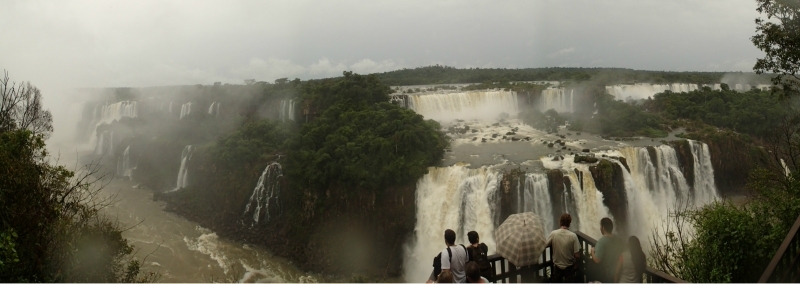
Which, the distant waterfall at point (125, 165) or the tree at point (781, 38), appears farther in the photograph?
the distant waterfall at point (125, 165)

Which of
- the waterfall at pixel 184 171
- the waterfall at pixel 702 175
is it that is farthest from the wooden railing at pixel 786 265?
the waterfall at pixel 184 171

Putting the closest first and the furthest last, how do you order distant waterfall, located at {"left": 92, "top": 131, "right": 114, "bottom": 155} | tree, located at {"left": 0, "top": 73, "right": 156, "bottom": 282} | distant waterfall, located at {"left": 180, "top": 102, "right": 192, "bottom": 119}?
1. tree, located at {"left": 0, "top": 73, "right": 156, "bottom": 282}
2. distant waterfall, located at {"left": 92, "top": 131, "right": 114, "bottom": 155}
3. distant waterfall, located at {"left": 180, "top": 102, "right": 192, "bottom": 119}

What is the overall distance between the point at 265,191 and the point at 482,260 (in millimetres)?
18626

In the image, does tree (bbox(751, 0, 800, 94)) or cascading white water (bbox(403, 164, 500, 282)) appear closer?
tree (bbox(751, 0, 800, 94))

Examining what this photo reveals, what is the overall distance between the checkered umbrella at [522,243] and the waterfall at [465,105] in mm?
24857

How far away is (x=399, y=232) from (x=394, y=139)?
4269 mm

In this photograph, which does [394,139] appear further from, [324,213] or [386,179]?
[324,213]

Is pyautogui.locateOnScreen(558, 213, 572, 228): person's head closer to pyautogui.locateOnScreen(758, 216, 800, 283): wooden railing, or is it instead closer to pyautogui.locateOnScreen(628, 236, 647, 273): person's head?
pyautogui.locateOnScreen(628, 236, 647, 273): person's head

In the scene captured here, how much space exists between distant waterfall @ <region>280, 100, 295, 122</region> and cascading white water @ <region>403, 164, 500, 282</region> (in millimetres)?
14375

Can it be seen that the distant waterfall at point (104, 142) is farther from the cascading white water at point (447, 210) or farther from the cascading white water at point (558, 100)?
the cascading white water at point (558, 100)

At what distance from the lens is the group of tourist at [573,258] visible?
14.6 feet

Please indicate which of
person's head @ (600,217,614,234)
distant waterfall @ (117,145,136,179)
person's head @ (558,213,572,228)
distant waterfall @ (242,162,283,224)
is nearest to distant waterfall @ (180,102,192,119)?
distant waterfall @ (117,145,136,179)

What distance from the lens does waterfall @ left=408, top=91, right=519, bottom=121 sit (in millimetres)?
29797

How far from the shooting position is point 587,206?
16844mm
